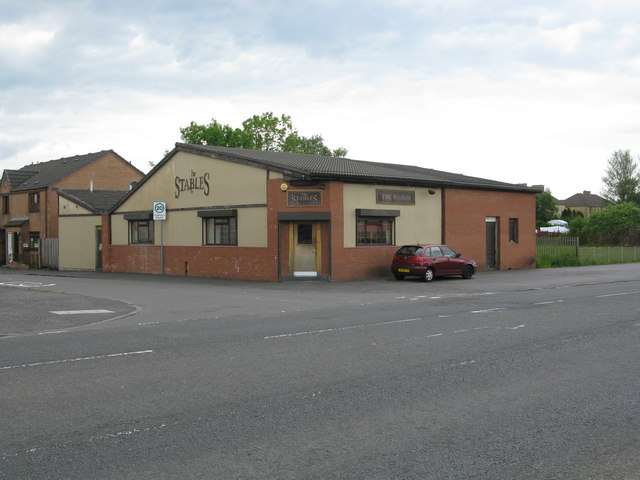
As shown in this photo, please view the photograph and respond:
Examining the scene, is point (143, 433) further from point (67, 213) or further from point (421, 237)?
point (67, 213)

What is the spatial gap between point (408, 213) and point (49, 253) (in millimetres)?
24948

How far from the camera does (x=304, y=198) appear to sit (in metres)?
24.5

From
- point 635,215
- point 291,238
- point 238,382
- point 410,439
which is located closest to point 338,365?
point 238,382

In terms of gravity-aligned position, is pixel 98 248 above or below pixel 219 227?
below

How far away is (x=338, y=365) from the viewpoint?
26.6 ft

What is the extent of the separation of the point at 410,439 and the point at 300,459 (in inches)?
39.3

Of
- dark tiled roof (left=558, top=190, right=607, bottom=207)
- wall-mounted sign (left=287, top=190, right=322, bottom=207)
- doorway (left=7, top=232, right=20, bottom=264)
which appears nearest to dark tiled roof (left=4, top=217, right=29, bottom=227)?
A: doorway (left=7, top=232, right=20, bottom=264)

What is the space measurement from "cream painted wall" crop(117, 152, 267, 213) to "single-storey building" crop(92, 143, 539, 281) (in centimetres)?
5

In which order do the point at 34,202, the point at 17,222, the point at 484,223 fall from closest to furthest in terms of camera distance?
the point at 484,223
the point at 34,202
the point at 17,222

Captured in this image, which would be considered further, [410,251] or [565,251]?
[565,251]

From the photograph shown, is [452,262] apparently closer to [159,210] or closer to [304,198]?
[304,198]

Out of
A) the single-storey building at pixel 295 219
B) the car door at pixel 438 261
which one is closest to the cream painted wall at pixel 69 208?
the single-storey building at pixel 295 219

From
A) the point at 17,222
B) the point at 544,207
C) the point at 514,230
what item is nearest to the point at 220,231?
the point at 514,230

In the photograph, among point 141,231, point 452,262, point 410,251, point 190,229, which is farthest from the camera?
point 141,231
